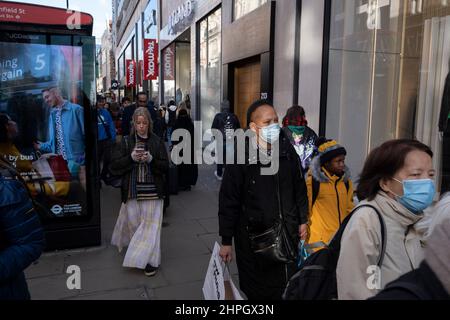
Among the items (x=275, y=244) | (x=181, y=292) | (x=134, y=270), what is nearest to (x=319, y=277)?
(x=275, y=244)

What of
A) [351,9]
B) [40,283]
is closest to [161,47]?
[351,9]

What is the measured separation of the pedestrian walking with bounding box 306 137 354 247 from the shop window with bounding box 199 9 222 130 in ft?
32.8

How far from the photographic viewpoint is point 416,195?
1.88m

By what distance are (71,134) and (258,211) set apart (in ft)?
9.63

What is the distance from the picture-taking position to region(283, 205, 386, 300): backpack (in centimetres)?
164

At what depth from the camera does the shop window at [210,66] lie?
13.2 metres

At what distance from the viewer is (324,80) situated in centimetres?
673

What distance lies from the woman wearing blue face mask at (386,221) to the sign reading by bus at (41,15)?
386 centimetres

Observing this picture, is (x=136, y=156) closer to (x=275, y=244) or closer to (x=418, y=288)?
(x=275, y=244)

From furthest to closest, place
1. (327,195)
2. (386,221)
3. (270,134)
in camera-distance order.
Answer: (327,195) → (270,134) → (386,221)

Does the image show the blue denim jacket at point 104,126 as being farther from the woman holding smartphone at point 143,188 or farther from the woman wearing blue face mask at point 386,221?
the woman wearing blue face mask at point 386,221

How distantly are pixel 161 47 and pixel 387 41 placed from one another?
1818 cm

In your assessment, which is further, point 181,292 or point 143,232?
point 143,232

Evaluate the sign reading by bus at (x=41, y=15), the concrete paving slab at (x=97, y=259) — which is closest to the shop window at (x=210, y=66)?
the sign reading by bus at (x=41, y=15)
